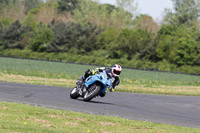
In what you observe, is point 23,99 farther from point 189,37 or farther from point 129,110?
point 189,37

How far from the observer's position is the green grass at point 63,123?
387 inches

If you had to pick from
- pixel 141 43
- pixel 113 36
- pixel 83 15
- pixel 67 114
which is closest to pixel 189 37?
pixel 141 43

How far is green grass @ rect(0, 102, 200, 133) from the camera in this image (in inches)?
387

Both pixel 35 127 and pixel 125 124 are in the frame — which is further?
pixel 125 124

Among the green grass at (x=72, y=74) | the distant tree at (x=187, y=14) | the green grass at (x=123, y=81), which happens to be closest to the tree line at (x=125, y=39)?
the distant tree at (x=187, y=14)

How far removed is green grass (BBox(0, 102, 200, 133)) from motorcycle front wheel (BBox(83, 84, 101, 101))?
148 inches

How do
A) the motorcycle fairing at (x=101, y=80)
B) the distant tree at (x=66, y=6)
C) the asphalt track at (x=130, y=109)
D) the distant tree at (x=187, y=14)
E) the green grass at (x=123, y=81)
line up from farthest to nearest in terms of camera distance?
1. the distant tree at (x=66, y=6)
2. the distant tree at (x=187, y=14)
3. the green grass at (x=123, y=81)
4. the motorcycle fairing at (x=101, y=80)
5. the asphalt track at (x=130, y=109)

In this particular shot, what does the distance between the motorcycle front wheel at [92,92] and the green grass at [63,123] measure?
3750mm

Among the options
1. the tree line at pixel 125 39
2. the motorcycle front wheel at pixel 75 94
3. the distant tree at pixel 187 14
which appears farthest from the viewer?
the distant tree at pixel 187 14

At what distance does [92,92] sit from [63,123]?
5678 mm

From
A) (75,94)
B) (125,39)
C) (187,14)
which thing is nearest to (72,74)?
(75,94)

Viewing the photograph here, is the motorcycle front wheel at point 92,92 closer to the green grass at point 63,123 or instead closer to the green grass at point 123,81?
the green grass at point 63,123

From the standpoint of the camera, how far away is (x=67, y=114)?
1230 cm

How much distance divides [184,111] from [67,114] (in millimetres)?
5887
